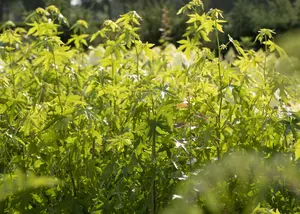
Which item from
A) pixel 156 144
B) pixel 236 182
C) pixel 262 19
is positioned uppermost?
pixel 156 144

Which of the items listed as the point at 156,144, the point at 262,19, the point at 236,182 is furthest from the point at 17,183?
the point at 262,19

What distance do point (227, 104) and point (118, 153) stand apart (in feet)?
1.50

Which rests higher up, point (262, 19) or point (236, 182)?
point (236, 182)

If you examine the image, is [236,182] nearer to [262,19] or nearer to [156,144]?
[156,144]

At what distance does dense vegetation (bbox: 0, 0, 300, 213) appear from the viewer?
2.11 m

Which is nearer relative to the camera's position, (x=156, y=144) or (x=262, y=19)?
(x=156, y=144)

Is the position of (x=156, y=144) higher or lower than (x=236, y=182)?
higher

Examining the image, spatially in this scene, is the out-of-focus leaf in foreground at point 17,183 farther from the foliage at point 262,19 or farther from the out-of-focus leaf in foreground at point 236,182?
the foliage at point 262,19

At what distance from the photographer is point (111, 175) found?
2.21 meters

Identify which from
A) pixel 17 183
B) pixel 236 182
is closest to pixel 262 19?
pixel 236 182

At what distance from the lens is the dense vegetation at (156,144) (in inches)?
83.0

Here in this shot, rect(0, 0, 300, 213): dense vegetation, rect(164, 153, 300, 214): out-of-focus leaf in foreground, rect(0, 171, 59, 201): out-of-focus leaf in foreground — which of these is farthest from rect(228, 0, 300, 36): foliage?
rect(0, 171, 59, 201): out-of-focus leaf in foreground

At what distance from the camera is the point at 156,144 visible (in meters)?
2.24

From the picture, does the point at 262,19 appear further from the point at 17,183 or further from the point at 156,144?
the point at 17,183
